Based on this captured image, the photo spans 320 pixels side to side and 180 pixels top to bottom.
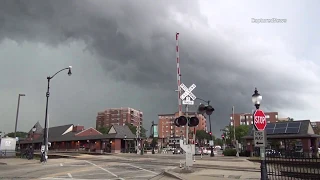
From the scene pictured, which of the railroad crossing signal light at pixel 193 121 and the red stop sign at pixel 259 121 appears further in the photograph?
the railroad crossing signal light at pixel 193 121

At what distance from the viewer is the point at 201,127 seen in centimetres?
16950

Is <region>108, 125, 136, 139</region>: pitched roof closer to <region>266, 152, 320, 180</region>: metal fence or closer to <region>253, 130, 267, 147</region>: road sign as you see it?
<region>266, 152, 320, 180</region>: metal fence

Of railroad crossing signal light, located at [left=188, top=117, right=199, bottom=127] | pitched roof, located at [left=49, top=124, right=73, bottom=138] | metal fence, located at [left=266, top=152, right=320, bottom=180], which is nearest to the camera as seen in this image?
metal fence, located at [left=266, top=152, right=320, bottom=180]

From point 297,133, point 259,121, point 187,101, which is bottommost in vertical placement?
point 297,133

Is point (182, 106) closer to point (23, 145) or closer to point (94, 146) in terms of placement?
point (94, 146)

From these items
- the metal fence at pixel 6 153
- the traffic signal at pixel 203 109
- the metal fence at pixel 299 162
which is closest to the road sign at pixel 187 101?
the traffic signal at pixel 203 109

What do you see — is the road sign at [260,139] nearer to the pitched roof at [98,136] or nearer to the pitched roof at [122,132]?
the pitched roof at [98,136]

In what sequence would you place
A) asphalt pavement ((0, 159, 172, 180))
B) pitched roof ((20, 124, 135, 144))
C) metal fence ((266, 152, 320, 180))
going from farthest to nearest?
pitched roof ((20, 124, 135, 144)), asphalt pavement ((0, 159, 172, 180)), metal fence ((266, 152, 320, 180))

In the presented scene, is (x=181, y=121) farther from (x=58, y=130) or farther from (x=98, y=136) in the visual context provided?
(x=58, y=130)

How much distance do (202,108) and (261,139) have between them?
7.85m

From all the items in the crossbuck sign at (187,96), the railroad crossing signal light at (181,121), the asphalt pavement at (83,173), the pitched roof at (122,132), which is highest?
the crossbuck sign at (187,96)

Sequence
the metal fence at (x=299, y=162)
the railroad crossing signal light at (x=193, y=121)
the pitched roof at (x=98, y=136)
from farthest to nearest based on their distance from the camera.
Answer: the pitched roof at (x=98, y=136)
the railroad crossing signal light at (x=193, y=121)
the metal fence at (x=299, y=162)

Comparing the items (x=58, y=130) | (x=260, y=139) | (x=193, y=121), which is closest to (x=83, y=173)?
(x=193, y=121)

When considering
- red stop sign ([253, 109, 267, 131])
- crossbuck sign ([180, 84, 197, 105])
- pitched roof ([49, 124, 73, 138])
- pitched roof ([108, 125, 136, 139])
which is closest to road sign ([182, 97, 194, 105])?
crossbuck sign ([180, 84, 197, 105])
